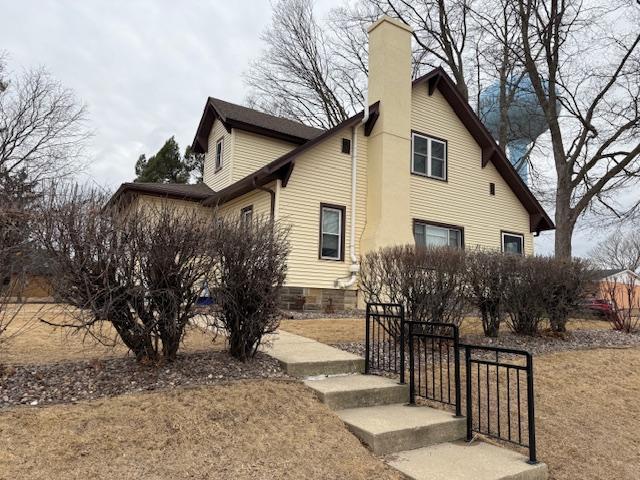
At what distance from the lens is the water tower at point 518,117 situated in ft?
70.3

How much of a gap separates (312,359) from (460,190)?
11225 mm

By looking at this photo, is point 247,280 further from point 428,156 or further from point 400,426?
point 428,156

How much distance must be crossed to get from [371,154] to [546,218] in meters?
7.41

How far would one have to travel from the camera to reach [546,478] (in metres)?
3.65

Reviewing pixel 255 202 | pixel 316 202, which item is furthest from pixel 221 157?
pixel 316 202

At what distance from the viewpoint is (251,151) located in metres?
14.1

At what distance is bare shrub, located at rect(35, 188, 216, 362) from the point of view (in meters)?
3.77

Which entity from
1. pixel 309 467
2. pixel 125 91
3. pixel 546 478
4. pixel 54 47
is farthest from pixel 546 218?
pixel 54 47

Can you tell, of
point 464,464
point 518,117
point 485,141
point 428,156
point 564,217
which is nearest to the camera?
point 464,464

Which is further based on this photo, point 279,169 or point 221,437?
point 279,169

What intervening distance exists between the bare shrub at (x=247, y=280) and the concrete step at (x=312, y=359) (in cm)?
43

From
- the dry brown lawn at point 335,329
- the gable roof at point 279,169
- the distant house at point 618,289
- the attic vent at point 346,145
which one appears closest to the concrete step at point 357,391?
the dry brown lawn at point 335,329

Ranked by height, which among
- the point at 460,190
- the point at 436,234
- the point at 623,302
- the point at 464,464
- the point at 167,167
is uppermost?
the point at 167,167

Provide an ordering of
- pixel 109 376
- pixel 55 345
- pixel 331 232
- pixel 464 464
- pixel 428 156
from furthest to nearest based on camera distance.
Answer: pixel 428 156
pixel 331 232
pixel 55 345
pixel 109 376
pixel 464 464
